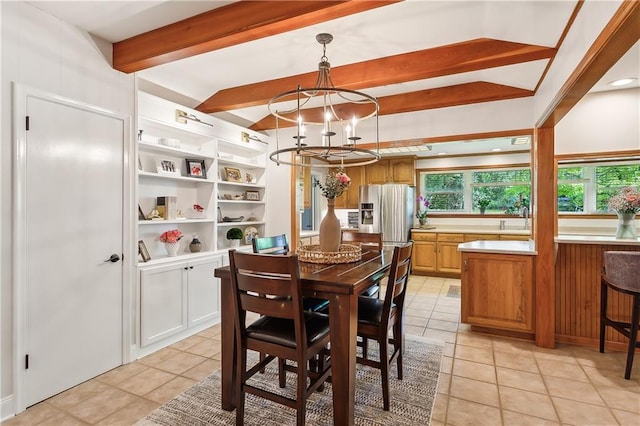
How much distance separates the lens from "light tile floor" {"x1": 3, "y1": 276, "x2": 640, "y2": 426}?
1.99 metres

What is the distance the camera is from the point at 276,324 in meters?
1.93

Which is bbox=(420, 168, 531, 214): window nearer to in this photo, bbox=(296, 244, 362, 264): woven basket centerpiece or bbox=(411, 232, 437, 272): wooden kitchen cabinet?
bbox=(411, 232, 437, 272): wooden kitchen cabinet

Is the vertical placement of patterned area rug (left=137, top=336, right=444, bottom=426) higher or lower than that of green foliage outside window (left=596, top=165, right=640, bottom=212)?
lower

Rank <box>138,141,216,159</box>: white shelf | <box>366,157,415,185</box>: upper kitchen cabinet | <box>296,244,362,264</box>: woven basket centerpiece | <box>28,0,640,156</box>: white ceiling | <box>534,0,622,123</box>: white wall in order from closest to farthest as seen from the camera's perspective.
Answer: <box>534,0,622,123</box>: white wall
<box>28,0,640,156</box>: white ceiling
<box>296,244,362,264</box>: woven basket centerpiece
<box>138,141,216,159</box>: white shelf
<box>366,157,415,185</box>: upper kitchen cabinet

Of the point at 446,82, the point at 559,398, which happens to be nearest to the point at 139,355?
the point at 559,398

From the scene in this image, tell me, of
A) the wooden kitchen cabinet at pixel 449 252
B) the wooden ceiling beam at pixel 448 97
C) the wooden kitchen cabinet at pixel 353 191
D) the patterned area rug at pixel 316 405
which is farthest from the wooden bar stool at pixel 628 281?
the wooden kitchen cabinet at pixel 353 191

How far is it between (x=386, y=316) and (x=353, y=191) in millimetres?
4994

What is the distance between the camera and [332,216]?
2.47m

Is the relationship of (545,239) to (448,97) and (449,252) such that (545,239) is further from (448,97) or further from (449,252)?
(449,252)

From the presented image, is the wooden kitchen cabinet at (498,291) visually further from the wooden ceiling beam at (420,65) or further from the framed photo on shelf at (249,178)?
the framed photo on shelf at (249,178)

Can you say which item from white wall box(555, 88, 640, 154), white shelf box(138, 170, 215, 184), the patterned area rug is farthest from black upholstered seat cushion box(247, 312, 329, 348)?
white wall box(555, 88, 640, 154)

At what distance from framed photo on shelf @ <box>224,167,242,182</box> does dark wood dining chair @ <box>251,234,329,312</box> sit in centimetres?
151

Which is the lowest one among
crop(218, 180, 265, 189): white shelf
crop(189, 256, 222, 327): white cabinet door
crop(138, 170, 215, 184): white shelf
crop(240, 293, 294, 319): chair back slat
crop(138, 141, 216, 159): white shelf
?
crop(189, 256, 222, 327): white cabinet door

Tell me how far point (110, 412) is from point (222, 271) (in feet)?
3.71
